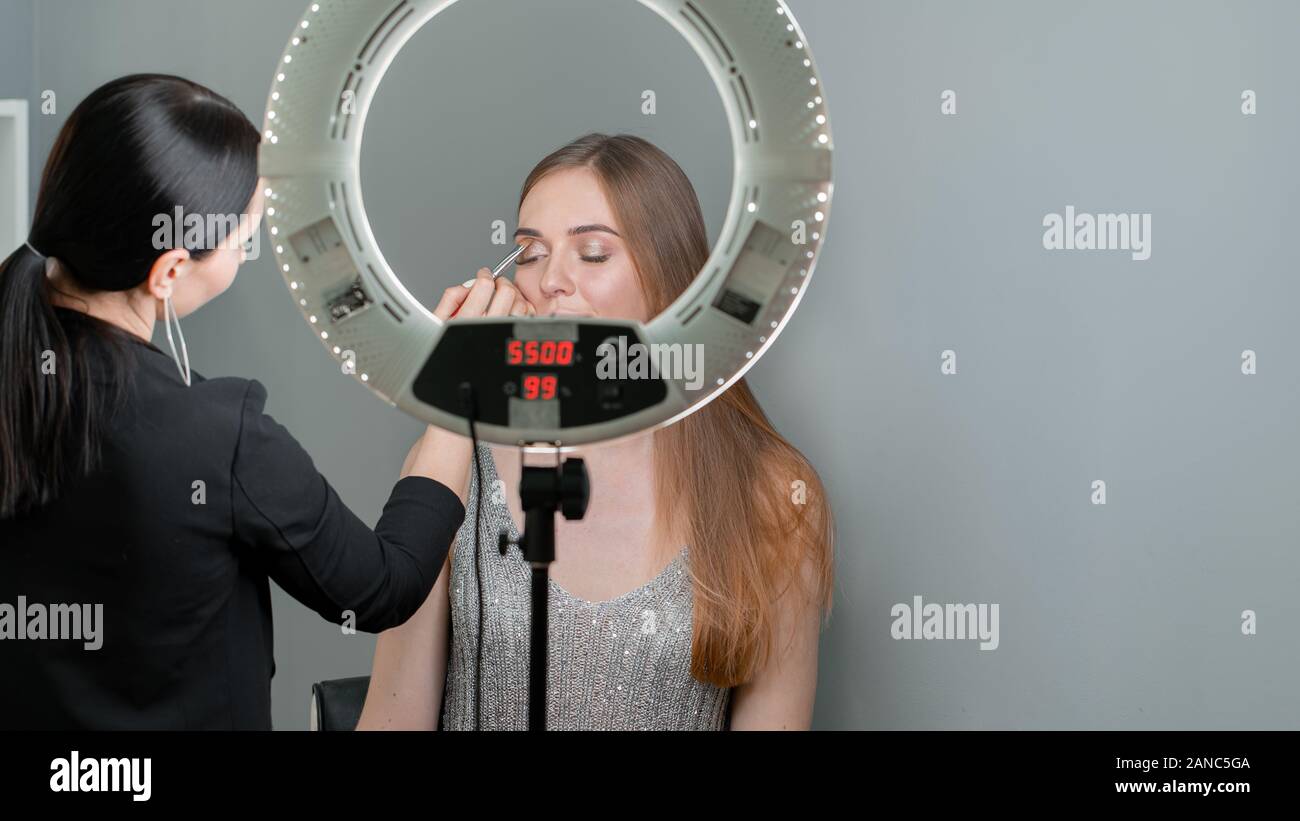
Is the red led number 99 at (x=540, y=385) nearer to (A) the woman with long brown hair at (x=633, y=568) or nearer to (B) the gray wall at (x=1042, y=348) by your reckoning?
(A) the woman with long brown hair at (x=633, y=568)

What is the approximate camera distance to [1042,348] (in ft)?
4.58

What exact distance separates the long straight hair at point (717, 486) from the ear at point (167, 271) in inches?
21.3

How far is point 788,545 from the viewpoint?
137 cm

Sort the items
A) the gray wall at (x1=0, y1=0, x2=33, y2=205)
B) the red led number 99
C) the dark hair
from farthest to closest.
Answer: the gray wall at (x1=0, y1=0, x2=33, y2=205) < the dark hair < the red led number 99

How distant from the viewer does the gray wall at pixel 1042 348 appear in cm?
132

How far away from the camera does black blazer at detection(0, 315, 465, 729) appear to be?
2.94ft

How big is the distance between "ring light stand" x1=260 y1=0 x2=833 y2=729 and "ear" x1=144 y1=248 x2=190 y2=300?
281mm

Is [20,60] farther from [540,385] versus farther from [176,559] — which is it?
[540,385]

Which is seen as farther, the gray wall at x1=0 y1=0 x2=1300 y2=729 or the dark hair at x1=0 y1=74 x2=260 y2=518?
the gray wall at x1=0 y1=0 x2=1300 y2=729

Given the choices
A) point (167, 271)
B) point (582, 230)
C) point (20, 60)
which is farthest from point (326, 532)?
point (20, 60)

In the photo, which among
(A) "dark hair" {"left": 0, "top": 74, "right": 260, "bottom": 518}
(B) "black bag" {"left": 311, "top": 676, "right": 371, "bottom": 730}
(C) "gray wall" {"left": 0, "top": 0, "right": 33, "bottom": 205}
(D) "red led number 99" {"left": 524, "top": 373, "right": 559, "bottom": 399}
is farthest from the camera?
(C) "gray wall" {"left": 0, "top": 0, "right": 33, "bottom": 205}

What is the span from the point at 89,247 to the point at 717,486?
730 millimetres

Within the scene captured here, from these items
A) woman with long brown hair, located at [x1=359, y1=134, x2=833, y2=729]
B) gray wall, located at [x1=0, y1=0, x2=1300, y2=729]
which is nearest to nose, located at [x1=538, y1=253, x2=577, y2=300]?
woman with long brown hair, located at [x1=359, y1=134, x2=833, y2=729]

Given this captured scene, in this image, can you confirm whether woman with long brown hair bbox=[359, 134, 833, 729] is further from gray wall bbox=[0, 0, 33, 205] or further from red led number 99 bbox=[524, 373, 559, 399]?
A: gray wall bbox=[0, 0, 33, 205]
